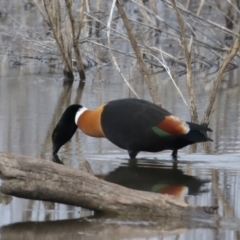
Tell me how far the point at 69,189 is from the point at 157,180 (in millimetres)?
1225

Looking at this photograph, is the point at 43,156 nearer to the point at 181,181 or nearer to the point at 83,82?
the point at 181,181

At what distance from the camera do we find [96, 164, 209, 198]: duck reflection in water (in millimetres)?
5223

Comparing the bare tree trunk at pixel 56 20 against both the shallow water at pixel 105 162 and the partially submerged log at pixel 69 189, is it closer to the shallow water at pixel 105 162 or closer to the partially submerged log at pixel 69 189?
the shallow water at pixel 105 162

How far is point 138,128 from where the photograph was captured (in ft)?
19.7

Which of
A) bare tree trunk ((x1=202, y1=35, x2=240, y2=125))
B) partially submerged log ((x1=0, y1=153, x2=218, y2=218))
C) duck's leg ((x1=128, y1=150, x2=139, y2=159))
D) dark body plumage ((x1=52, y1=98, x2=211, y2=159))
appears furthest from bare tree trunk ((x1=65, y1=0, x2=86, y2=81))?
partially submerged log ((x1=0, y1=153, x2=218, y2=218))

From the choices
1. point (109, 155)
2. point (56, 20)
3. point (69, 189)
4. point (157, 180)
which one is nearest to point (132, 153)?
point (109, 155)

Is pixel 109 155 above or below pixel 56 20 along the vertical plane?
below

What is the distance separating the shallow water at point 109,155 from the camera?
4.23 metres

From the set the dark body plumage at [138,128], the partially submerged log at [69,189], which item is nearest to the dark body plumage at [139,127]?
the dark body plumage at [138,128]

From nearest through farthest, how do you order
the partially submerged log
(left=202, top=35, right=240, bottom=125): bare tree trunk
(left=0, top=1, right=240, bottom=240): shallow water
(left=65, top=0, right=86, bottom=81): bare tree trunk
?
(left=0, top=1, right=240, bottom=240): shallow water
the partially submerged log
(left=202, top=35, right=240, bottom=125): bare tree trunk
(left=65, top=0, right=86, bottom=81): bare tree trunk

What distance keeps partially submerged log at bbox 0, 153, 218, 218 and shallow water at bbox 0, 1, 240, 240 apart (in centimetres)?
8

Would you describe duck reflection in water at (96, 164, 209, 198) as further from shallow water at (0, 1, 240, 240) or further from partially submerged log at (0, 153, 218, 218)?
partially submerged log at (0, 153, 218, 218)

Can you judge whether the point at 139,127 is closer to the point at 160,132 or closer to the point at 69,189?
the point at 160,132

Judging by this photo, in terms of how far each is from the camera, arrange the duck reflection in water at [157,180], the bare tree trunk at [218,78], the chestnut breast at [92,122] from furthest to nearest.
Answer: the bare tree trunk at [218,78] < the chestnut breast at [92,122] < the duck reflection in water at [157,180]
